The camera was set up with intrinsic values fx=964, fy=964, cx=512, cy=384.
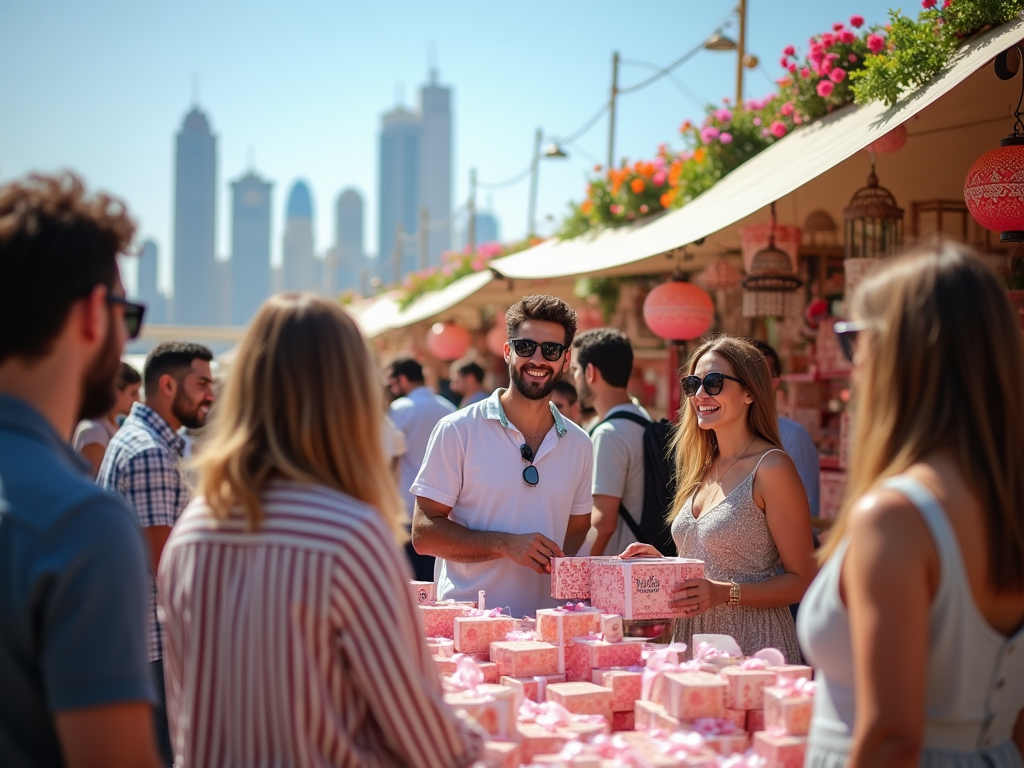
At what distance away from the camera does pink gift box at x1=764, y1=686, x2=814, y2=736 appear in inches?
82.6

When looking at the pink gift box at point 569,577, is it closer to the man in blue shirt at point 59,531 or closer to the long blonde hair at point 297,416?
the long blonde hair at point 297,416

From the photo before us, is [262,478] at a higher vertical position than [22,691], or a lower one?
higher

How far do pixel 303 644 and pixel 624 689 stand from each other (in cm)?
112

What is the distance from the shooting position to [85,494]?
56.3 inches

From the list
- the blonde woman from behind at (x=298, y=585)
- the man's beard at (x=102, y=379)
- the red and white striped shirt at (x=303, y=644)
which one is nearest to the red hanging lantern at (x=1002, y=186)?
the blonde woman from behind at (x=298, y=585)

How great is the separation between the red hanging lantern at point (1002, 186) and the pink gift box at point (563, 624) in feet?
8.11

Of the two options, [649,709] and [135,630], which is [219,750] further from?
[649,709]

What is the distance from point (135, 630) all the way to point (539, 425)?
2.36 metres

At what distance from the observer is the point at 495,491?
3.52 meters

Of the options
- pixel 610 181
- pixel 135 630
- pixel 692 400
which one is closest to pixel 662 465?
pixel 692 400

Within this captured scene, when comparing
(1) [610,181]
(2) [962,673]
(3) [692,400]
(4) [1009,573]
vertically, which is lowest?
(2) [962,673]

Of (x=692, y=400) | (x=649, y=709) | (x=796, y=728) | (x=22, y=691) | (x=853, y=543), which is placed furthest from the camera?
(x=692, y=400)

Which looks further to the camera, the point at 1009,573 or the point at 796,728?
the point at 796,728

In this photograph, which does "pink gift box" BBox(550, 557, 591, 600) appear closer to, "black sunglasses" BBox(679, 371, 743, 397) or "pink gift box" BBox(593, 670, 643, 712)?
"pink gift box" BBox(593, 670, 643, 712)
